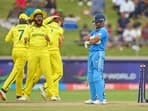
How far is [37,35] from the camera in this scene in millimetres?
17359

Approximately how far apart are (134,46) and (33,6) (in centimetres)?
438

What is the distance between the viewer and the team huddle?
17.4 metres

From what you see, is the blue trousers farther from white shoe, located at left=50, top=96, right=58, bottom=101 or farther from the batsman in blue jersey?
white shoe, located at left=50, top=96, right=58, bottom=101

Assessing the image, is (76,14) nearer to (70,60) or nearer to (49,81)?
(70,60)

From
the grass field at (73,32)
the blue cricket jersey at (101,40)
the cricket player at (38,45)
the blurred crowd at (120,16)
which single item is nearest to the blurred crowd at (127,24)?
the blurred crowd at (120,16)

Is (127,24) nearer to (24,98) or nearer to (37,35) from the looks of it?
(24,98)

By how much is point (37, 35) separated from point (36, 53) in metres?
0.44

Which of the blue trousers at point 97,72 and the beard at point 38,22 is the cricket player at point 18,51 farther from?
the blue trousers at point 97,72

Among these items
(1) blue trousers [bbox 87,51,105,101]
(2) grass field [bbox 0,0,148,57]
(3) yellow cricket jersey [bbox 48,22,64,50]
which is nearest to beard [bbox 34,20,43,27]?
(3) yellow cricket jersey [bbox 48,22,64,50]

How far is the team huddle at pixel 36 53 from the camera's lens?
17.4 meters

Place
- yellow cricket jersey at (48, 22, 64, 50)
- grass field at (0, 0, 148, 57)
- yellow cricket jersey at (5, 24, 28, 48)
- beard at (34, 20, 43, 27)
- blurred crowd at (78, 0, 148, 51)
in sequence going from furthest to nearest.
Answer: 1. blurred crowd at (78, 0, 148, 51)
2. grass field at (0, 0, 148, 57)
3. yellow cricket jersey at (48, 22, 64, 50)
4. yellow cricket jersey at (5, 24, 28, 48)
5. beard at (34, 20, 43, 27)

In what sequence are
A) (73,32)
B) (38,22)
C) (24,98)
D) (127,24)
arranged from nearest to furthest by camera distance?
1. (38,22)
2. (24,98)
3. (73,32)
4. (127,24)

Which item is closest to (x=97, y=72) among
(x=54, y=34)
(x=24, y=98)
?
(x=24, y=98)

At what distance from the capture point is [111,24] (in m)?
30.0
